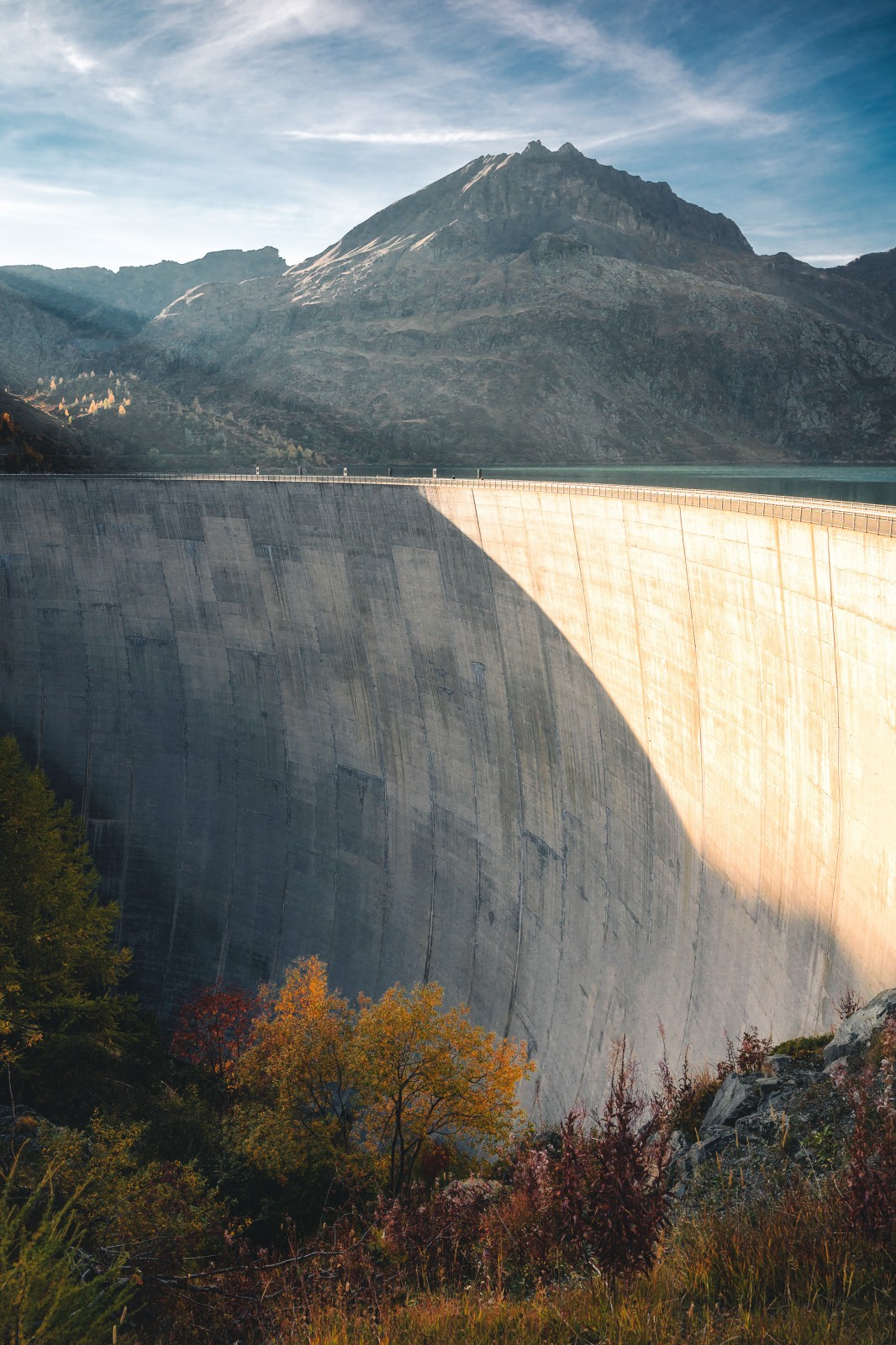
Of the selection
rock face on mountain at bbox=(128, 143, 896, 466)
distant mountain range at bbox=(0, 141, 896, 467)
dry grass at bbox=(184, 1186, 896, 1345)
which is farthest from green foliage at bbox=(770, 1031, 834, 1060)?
rock face on mountain at bbox=(128, 143, 896, 466)

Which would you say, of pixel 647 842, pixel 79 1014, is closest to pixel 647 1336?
pixel 647 842

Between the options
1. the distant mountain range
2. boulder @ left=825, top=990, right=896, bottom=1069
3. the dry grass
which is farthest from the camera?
the distant mountain range

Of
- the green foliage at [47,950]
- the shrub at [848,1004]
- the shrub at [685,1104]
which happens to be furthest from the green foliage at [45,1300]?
the green foliage at [47,950]

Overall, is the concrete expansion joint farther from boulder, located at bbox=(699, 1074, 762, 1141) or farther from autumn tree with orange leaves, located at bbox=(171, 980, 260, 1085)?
autumn tree with orange leaves, located at bbox=(171, 980, 260, 1085)

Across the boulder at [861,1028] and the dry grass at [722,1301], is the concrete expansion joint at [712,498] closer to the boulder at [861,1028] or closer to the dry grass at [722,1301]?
the boulder at [861,1028]

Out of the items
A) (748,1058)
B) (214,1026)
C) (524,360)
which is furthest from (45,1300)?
(524,360)

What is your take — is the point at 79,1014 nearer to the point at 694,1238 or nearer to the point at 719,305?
the point at 694,1238
